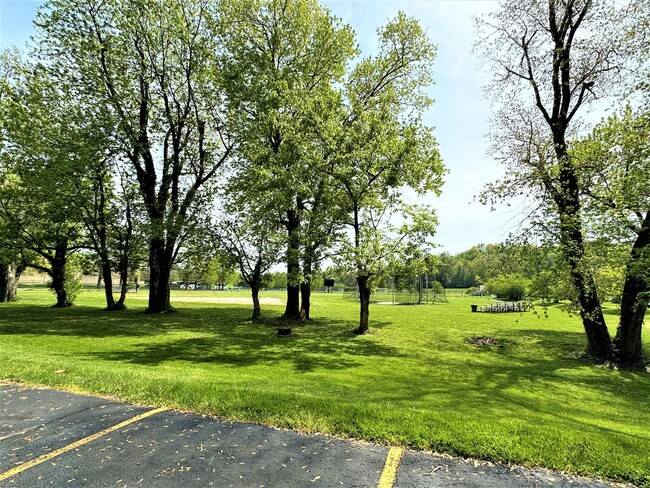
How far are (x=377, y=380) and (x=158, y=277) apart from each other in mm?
18935

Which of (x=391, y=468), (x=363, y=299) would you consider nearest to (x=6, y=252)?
(x=363, y=299)

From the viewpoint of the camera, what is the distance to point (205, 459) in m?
3.72

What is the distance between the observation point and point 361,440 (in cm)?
421

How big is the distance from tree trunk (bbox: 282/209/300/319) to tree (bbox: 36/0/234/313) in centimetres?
565

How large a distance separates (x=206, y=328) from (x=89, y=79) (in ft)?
51.2

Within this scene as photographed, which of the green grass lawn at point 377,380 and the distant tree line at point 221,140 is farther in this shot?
the distant tree line at point 221,140

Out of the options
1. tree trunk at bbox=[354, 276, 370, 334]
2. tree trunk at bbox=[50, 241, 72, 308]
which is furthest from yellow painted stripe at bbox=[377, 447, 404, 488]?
tree trunk at bbox=[50, 241, 72, 308]

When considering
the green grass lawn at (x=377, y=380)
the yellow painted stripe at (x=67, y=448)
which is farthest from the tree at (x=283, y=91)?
the yellow painted stripe at (x=67, y=448)

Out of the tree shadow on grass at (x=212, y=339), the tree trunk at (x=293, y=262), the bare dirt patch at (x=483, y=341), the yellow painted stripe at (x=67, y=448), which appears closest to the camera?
the yellow painted stripe at (x=67, y=448)

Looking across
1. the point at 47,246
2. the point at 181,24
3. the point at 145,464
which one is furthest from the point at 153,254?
the point at 145,464

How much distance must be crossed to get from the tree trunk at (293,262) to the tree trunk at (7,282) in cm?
2237

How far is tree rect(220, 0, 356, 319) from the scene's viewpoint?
18.2m

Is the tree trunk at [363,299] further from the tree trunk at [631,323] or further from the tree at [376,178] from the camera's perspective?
the tree trunk at [631,323]

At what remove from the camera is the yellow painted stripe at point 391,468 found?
3.32 m
